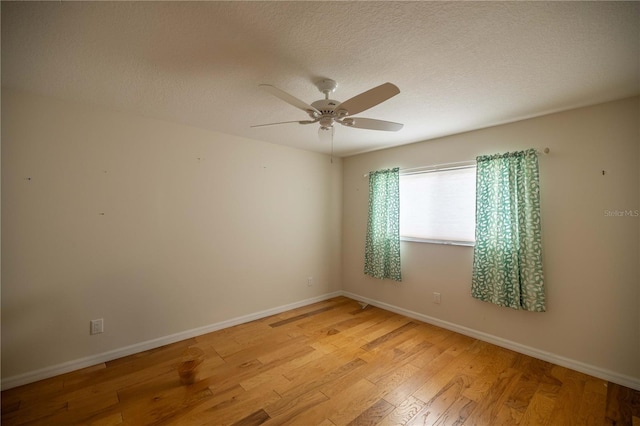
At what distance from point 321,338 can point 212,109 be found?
99.5 inches

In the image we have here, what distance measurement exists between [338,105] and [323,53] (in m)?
0.32

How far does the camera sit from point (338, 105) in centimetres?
177

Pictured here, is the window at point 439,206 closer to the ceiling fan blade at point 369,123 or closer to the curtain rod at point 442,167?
the curtain rod at point 442,167

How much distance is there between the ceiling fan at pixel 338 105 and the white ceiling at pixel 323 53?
0.64 ft

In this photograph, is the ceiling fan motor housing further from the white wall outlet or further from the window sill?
the white wall outlet

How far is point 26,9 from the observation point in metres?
1.26

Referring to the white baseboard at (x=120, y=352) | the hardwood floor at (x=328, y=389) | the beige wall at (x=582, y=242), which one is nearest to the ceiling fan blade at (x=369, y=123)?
the beige wall at (x=582, y=242)

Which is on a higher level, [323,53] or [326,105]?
[323,53]

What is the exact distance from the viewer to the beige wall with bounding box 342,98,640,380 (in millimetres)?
2096

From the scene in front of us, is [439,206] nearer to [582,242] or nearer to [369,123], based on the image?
[582,242]

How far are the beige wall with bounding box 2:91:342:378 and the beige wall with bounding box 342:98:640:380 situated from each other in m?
2.43

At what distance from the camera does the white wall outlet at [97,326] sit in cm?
234

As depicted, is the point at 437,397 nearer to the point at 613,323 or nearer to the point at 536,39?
the point at 613,323

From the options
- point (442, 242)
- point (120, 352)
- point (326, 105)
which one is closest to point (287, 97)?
point (326, 105)
